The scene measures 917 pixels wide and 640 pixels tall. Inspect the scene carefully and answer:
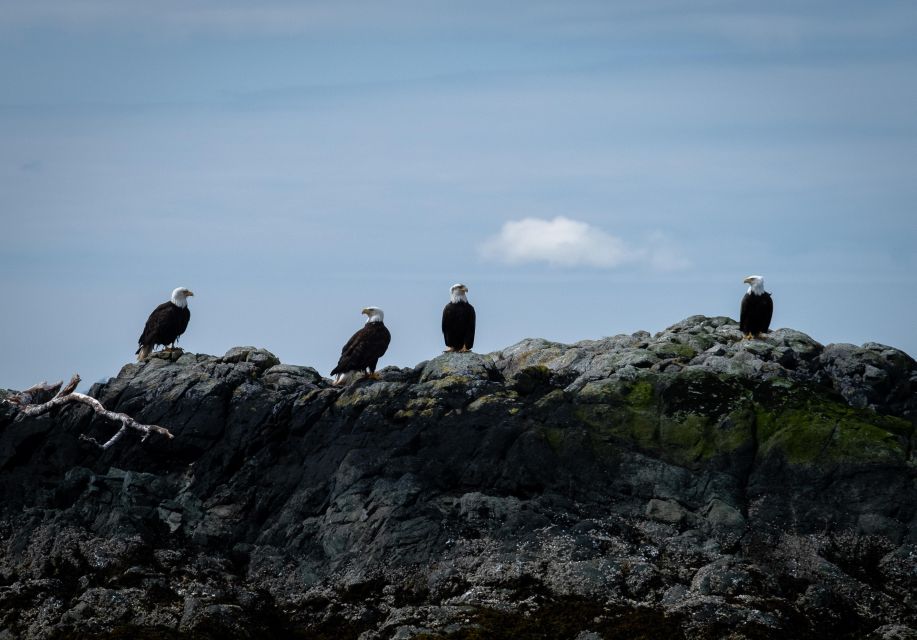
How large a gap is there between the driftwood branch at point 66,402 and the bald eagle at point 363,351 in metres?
4.69

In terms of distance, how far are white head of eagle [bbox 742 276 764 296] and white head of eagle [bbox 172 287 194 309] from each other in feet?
52.6

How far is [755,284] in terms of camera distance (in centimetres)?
3484

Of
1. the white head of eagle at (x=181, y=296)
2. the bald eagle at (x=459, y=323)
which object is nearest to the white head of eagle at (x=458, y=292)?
the bald eagle at (x=459, y=323)

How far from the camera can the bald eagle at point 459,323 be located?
35719mm

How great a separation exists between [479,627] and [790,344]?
Result: 13.7 meters

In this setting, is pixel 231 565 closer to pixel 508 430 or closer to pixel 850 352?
pixel 508 430

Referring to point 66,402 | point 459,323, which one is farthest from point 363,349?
point 66,402

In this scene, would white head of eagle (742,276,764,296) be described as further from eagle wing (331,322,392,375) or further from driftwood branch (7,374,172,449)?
driftwood branch (7,374,172,449)

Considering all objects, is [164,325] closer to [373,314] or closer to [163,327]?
[163,327]

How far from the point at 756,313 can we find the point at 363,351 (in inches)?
427

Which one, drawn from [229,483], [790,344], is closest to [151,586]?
[229,483]

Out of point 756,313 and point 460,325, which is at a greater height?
point 756,313

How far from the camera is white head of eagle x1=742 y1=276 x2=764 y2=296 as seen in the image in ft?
113

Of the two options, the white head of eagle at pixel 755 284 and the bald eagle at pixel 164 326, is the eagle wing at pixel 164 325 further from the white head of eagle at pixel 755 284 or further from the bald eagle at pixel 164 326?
the white head of eagle at pixel 755 284
